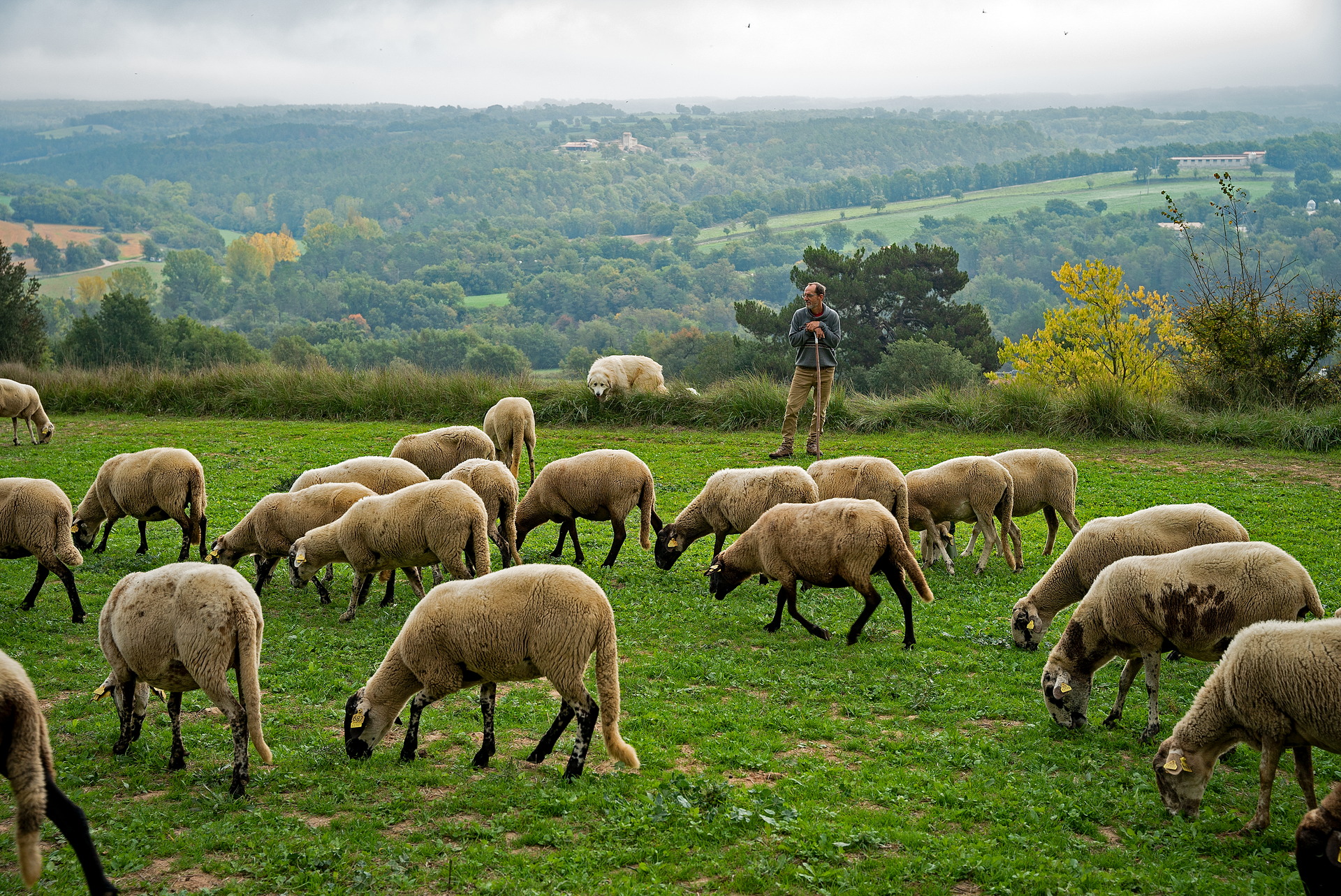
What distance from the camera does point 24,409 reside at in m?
19.5

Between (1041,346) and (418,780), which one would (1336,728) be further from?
(1041,346)

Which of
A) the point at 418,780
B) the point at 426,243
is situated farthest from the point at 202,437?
the point at 426,243

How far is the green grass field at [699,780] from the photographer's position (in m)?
5.36

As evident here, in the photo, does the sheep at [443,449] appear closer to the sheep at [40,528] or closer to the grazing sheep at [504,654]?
the sheep at [40,528]

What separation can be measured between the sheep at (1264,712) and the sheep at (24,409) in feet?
70.3

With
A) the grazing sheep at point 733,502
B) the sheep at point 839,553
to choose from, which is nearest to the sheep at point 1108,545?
the sheep at point 839,553

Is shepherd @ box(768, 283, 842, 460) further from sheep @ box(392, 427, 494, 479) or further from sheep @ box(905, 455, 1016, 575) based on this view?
sheep @ box(392, 427, 494, 479)

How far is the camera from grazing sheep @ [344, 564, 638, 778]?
6559mm

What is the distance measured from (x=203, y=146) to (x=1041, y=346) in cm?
17609

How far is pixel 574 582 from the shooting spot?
671cm

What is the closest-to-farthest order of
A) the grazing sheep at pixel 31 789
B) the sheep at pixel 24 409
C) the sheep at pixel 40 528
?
1. the grazing sheep at pixel 31 789
2. the sheep at pixel 40 528
3. the sheep at pixel 24 409

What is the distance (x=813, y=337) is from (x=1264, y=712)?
1265cm

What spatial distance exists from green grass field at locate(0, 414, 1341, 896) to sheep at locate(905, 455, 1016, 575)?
95cm

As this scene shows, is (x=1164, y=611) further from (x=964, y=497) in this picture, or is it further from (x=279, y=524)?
(x=279, y=524)
